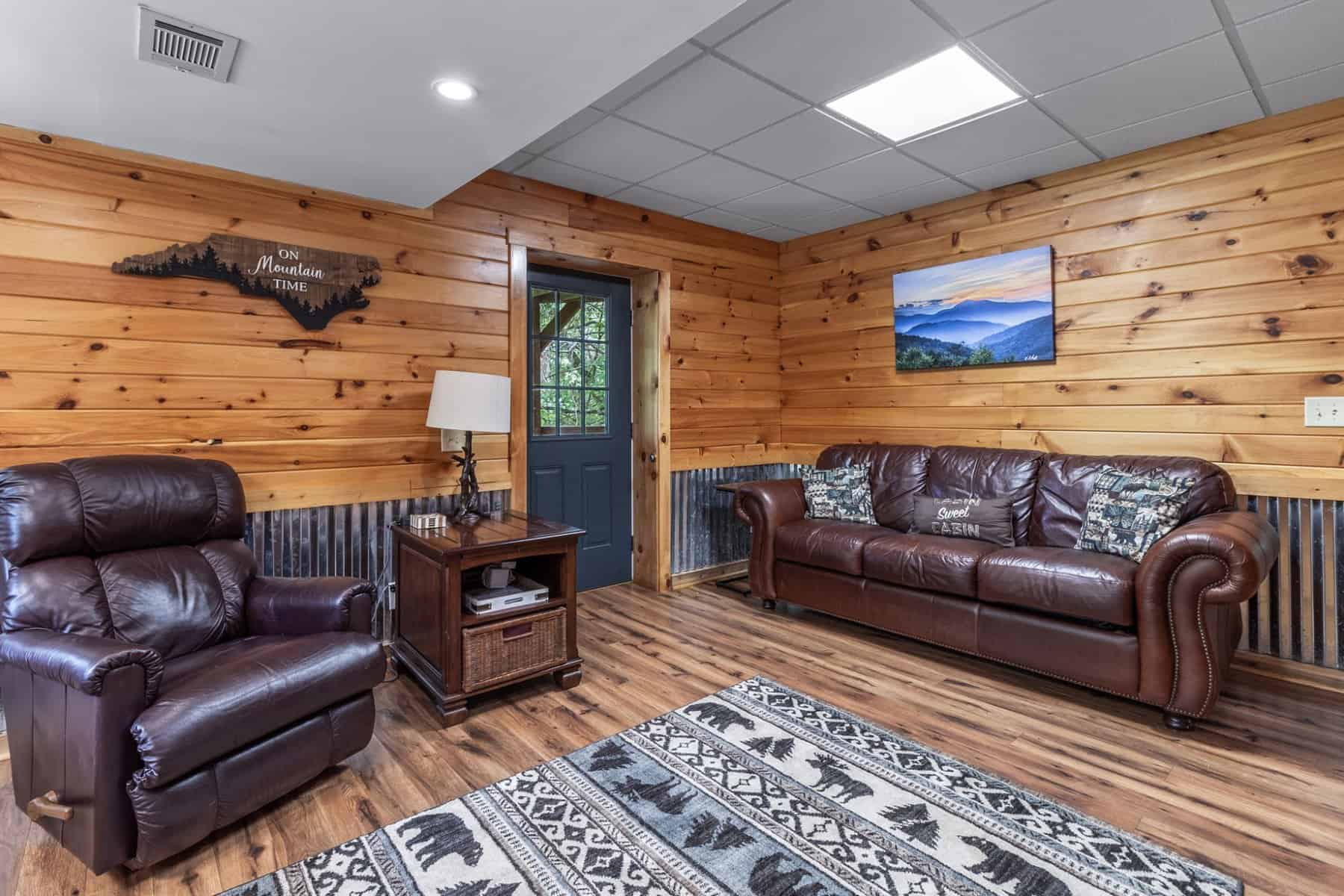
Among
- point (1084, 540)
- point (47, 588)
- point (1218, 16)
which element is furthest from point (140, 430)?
point (1218, 16)

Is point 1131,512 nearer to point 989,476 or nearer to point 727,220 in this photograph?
point 989,476

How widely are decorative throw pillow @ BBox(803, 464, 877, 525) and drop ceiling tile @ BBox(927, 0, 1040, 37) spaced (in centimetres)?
236

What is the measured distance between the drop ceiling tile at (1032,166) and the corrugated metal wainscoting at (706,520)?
224cm

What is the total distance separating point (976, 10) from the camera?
2154 millimetres

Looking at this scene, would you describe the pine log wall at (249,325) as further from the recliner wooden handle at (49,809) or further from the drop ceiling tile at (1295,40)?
the drop ceiling tile at (1295,40)

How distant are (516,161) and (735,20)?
159cm

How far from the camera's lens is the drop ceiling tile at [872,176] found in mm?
3395

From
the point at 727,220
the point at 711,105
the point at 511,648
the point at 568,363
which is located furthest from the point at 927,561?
the point at 727,220

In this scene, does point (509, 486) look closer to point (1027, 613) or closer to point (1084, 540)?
point (1027, 613)

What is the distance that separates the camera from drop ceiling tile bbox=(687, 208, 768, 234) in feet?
14.0

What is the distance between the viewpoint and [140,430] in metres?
2.58

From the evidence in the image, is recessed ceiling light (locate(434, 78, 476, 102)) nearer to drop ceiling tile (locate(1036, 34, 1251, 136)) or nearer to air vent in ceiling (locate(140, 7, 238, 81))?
air vent in ceiling (locate(140, 7, 238, 81))

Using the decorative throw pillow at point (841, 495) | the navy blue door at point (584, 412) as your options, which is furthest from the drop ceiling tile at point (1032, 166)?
the navy blue door at point (584, 412)

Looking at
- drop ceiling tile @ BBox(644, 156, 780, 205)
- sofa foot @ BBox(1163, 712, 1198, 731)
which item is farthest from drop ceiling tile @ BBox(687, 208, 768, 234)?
sofa foot @ BBox(1163, 712, 1198, 731)
